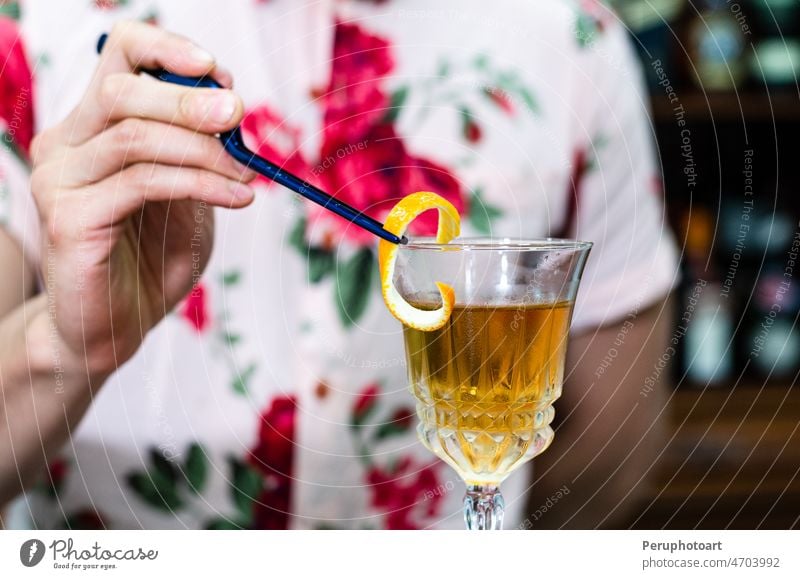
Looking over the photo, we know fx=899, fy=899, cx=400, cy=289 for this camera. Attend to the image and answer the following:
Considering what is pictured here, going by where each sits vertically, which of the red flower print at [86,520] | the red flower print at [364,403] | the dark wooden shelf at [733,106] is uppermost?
the dark wooden shelf at [733,106]

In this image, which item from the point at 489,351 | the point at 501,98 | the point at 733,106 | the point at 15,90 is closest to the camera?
the point at 489,351

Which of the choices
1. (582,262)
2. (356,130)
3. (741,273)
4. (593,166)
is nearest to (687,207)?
(741,273)

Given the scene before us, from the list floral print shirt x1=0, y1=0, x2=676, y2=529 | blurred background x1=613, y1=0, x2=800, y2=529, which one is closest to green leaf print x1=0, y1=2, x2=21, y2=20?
floral print shirt x1=0, y1=0, x2=676, y2=529

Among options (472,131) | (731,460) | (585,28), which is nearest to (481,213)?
(472,131)

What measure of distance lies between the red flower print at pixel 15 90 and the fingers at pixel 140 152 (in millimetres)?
147

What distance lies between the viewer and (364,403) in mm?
712

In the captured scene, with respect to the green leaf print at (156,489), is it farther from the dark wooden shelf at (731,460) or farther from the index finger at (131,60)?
the dark wooden shelf at (731,460)

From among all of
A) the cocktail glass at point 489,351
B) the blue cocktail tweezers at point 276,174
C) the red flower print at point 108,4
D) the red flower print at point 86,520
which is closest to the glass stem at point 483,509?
the cocktail glass at point 489,351

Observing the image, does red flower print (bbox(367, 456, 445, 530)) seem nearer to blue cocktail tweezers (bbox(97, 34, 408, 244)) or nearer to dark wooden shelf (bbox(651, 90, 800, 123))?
blue cocktail tweezers (bbox(97, 34, 408, 244))

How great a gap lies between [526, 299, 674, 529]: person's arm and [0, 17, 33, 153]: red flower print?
0.46 meters

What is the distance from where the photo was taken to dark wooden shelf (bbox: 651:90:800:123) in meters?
1.32

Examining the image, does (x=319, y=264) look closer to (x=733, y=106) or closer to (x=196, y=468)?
(x=196, y=468)

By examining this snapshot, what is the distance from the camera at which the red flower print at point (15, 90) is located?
0.65m

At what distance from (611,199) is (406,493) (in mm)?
296
